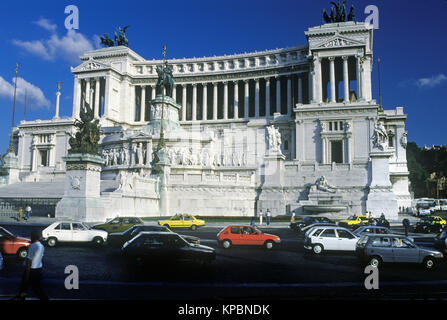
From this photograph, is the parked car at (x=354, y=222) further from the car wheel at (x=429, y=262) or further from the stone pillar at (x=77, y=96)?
the stone pillar at (x=77, y=96)

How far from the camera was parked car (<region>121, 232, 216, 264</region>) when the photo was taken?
Answer: 1431cm

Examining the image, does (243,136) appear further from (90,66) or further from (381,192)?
(90,66)

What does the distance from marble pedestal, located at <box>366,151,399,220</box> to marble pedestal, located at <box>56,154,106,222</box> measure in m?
28.6

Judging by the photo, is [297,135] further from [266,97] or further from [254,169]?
[266,97]

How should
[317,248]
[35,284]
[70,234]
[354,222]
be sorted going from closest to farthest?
1. [35,284]
2. [317,248]
3. [70,234]
4. [354,222]

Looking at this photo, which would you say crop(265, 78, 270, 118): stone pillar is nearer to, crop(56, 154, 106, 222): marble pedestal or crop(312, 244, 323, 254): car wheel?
crop(56, 154, 106, 222): marble pedestal

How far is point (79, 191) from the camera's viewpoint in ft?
92.9

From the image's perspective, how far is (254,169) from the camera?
1988 inches

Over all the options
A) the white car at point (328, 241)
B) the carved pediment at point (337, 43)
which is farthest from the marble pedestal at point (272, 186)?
the carved pediment at point (337, 43)

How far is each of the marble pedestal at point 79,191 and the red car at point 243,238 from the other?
11.7 metres

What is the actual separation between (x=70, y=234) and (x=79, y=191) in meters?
9.06

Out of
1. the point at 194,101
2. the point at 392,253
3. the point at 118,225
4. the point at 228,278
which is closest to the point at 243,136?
the point at 194,101

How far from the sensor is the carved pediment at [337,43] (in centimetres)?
6912

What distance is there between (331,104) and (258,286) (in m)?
52.3
